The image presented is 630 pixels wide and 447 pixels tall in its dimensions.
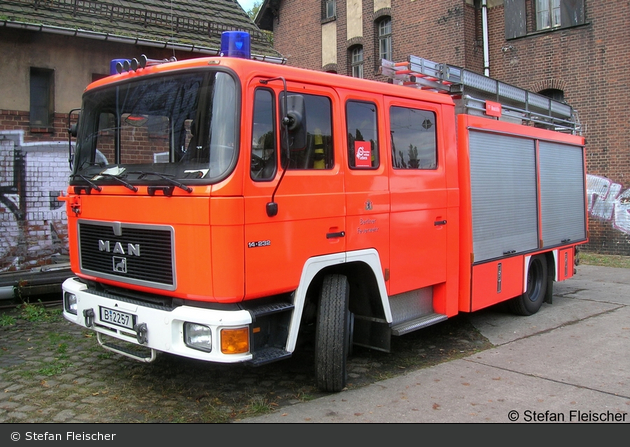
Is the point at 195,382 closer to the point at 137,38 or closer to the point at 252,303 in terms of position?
the point at 252,303

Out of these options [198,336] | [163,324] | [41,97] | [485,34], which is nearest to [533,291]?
[198,336]

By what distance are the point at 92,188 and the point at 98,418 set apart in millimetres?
1790

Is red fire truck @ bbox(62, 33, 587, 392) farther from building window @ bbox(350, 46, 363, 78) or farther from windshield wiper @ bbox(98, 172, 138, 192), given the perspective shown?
building window @ bbox(350, 46, 363, 78)

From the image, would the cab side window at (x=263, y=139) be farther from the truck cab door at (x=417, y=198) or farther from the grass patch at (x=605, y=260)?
the grass patch at (x=605, y=260)

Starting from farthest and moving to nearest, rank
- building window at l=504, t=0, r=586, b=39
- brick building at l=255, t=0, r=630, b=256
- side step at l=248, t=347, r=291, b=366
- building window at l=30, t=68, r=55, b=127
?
building window at l=504, t=0, r=586, b=39
brick building at l=255, t=0, r=630, b=256
building window at l=30, t=68, r=55, b=127
side step at l=248, t=347, r=291, b=366

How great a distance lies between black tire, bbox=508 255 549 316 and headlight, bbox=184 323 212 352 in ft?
16.3

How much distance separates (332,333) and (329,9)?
63.0ft

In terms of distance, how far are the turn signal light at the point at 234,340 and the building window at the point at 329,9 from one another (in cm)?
1931

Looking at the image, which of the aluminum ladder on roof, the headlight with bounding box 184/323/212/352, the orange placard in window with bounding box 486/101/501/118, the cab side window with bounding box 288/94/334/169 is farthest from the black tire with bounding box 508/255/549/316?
the headlight with bounding box 184/323/212/352

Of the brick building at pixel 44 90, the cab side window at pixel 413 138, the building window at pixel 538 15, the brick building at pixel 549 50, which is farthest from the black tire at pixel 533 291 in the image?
the building window at pixel 538 15

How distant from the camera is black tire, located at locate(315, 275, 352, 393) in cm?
477

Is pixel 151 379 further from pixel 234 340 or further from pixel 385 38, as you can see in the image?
pixel 385 38

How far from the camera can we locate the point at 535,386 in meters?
5.18

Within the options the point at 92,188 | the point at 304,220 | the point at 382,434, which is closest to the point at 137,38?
the point at 92,188
